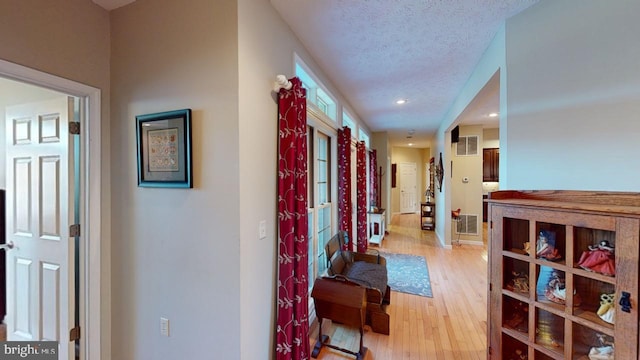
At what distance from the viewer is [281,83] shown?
1.82 meters

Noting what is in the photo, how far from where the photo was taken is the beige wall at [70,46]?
58.1 inches

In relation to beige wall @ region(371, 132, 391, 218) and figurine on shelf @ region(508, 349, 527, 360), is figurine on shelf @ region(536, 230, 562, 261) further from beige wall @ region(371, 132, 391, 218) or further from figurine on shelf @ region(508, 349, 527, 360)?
beige wall @ region(371, 132, 391, 218)

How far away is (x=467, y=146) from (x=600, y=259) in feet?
17.2

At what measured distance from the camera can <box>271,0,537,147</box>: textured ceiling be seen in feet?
6.07

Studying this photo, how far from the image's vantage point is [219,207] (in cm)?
154

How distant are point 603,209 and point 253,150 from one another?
1.71 meters

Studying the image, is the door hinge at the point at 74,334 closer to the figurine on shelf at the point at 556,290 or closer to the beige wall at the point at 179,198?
the beige wall at the point at 179,198

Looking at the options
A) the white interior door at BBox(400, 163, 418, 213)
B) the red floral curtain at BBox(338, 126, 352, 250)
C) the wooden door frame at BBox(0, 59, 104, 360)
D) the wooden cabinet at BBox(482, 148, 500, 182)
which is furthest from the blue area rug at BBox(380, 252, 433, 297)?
the white interior door at BBox(400, 163, 418, 213)

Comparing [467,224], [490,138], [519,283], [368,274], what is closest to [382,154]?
[490,138]

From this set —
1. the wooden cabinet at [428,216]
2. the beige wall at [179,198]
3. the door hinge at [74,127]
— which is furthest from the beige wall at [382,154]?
the door hinge at [74,127]

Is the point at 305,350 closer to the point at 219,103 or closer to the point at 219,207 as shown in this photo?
the point at 219,207

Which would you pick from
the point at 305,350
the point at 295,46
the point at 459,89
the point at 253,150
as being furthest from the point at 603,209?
the point at 459,89

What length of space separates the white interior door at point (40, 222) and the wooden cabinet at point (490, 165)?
25.6 feet

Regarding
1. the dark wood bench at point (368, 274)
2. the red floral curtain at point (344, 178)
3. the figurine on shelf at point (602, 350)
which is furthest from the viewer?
the red floral curtain at point (344, 178)
